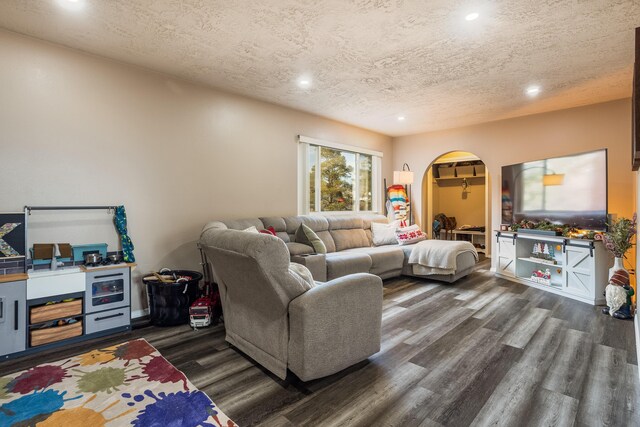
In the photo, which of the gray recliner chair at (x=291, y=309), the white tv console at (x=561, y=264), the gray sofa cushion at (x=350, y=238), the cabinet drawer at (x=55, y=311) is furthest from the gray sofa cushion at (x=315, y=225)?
the white tv console at (x=561, y=264)

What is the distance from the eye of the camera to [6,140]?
267 cm

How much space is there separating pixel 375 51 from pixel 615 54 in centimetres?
233

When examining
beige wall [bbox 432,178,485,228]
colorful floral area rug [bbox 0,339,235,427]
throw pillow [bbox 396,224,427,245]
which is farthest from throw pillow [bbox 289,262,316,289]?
beige wall [bbox 432,178,485,228]

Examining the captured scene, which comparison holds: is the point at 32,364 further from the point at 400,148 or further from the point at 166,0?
the point at 400,148

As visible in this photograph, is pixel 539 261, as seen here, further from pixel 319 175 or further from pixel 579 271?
pixel 319 175

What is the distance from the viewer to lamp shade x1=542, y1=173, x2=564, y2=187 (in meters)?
4.37

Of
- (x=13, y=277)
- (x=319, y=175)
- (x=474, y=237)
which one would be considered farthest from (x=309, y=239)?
(x=474, y=237)

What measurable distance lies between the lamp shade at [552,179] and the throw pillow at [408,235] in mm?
1930

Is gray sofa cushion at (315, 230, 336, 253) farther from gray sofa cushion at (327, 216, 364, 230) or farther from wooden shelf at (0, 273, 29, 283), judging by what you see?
wooden shelf at (0, 273, 29, 283)

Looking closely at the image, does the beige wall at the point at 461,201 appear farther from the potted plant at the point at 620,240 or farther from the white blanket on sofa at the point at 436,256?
the potted plant at the point at 620,240

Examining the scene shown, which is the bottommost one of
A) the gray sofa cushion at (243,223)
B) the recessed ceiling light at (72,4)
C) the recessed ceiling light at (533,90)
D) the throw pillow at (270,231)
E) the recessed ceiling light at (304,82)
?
the throw pillow at (270,231)

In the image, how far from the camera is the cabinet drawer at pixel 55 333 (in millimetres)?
2562

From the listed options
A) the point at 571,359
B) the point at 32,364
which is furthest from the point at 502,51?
the point at 32,364

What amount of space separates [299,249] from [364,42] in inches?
93.0
